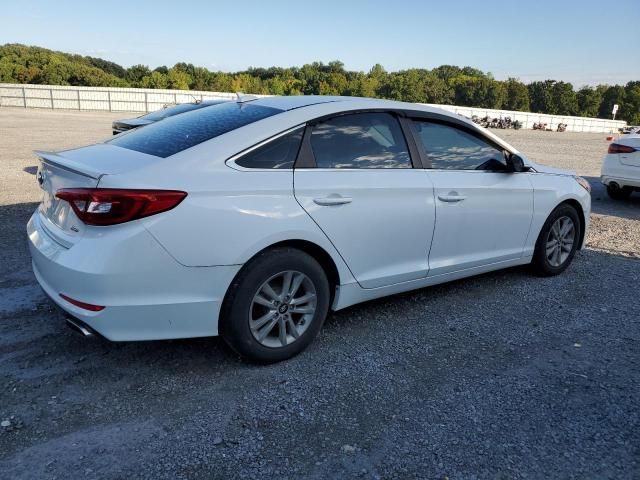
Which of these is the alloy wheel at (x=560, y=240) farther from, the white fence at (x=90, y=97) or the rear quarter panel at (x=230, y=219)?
the white fence at (x=90, y=97)

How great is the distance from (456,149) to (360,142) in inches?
39.1

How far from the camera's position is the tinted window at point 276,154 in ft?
10.4

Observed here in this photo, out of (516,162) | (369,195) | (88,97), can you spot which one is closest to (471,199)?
(516,162)

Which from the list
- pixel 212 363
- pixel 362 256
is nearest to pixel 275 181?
pixel 362 256

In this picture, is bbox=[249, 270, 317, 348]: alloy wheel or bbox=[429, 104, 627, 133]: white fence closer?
bbox=[249, 270, 317, 348]: alloy wheel

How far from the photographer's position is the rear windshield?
10.6 ft

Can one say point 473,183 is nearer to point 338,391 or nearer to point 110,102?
point 338,391

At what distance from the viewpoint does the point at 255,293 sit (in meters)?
3.12

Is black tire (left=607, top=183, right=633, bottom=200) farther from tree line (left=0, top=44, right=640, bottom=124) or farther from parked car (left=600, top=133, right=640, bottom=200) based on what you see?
tree line (left=0, top=44, right=640, bottom=124)

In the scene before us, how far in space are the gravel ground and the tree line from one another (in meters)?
73.6

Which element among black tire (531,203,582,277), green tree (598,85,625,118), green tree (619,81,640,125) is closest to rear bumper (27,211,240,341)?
black tire (531,203,582,277)

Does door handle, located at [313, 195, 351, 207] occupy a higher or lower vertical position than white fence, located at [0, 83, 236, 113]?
higher

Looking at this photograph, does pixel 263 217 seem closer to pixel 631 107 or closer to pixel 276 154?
pixel 276 154

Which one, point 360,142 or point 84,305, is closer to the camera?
point 84,305
